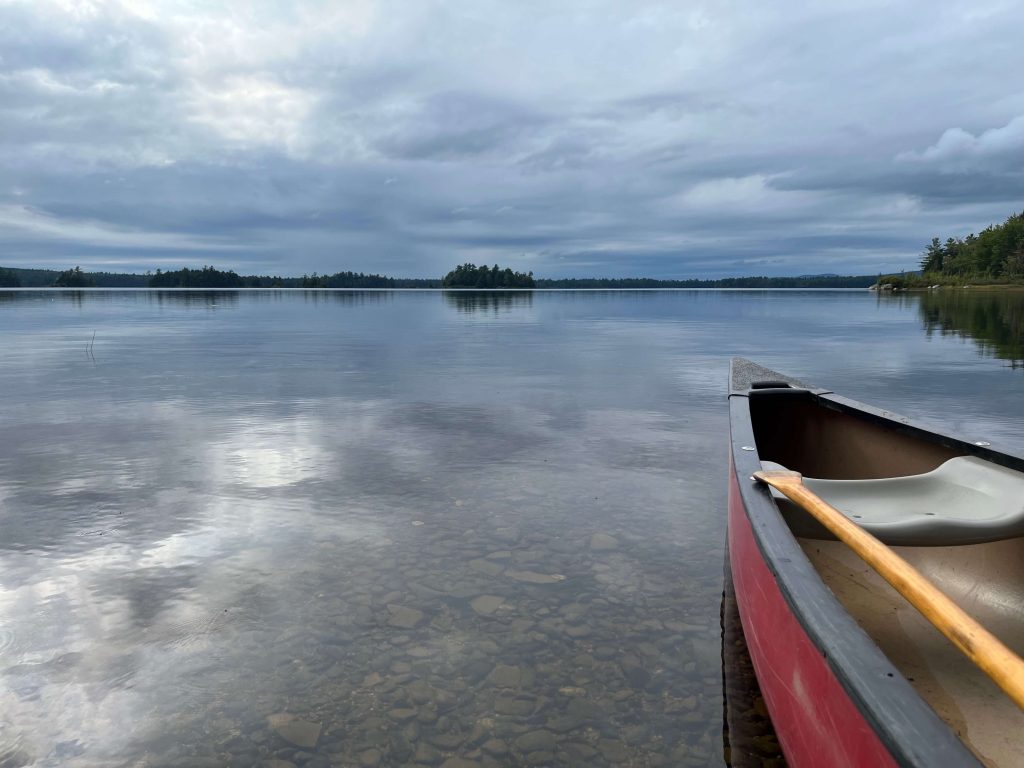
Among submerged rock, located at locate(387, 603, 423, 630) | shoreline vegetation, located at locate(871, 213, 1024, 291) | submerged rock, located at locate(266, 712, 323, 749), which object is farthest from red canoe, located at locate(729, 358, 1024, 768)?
shoreline vegetation, located at locate(871, 213, 1024, 291)

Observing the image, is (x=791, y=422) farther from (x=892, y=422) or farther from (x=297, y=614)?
(x=297, y=614)

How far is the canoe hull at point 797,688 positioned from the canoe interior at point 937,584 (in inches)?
35.4

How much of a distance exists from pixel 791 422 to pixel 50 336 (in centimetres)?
3408

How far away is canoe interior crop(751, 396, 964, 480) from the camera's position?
6.12 m

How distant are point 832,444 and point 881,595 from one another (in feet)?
8.77

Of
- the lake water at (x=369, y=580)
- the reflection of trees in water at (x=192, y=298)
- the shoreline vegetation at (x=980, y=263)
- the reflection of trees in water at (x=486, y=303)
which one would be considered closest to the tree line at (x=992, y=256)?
the shoreline vegetation at (x=980, y=263)

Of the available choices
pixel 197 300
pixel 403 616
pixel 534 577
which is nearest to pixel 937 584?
pixel 534 577

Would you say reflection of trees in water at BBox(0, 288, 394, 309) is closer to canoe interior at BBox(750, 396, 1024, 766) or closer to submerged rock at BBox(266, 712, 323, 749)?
canoe interior at BBox(750, 396, 1024, 766)

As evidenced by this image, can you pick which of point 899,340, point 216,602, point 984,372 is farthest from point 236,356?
point 899,340

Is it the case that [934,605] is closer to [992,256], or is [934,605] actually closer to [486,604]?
[486,604]

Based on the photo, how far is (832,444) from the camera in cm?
721

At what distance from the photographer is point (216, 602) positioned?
5.21m

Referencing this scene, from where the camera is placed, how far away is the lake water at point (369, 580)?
381cm

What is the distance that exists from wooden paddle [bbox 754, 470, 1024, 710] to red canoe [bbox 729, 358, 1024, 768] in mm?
235
